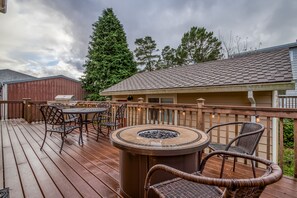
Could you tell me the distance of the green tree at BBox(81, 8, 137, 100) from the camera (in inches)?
573

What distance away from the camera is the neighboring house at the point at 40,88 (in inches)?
442

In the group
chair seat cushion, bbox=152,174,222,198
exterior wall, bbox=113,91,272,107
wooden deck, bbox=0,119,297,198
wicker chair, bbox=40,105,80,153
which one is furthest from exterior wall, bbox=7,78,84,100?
chair seat cushion, bbox=152,174,222,198

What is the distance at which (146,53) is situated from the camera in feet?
64.7

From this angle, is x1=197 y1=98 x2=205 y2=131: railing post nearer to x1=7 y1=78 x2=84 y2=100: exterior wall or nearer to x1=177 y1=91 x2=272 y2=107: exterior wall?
x1=177 y1=91 x2=272 y2=107: exterior wall

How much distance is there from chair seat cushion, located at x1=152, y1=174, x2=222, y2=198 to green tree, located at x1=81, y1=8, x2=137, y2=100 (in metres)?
13.8

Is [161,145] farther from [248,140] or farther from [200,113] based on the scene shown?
[200,113]

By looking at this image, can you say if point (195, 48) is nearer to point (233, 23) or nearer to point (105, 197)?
point (233, 23)

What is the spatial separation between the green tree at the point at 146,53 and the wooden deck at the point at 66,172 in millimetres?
16990

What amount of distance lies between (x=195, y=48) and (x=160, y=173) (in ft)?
56.7

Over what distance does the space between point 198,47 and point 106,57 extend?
9.66 metres

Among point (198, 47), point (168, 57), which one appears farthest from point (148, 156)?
point (168, 57)

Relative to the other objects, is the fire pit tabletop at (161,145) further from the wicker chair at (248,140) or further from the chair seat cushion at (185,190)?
the wicker chair at (248,140)

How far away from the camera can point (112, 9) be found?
15.4 meters

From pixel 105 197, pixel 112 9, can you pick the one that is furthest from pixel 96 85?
pixel 105 197
